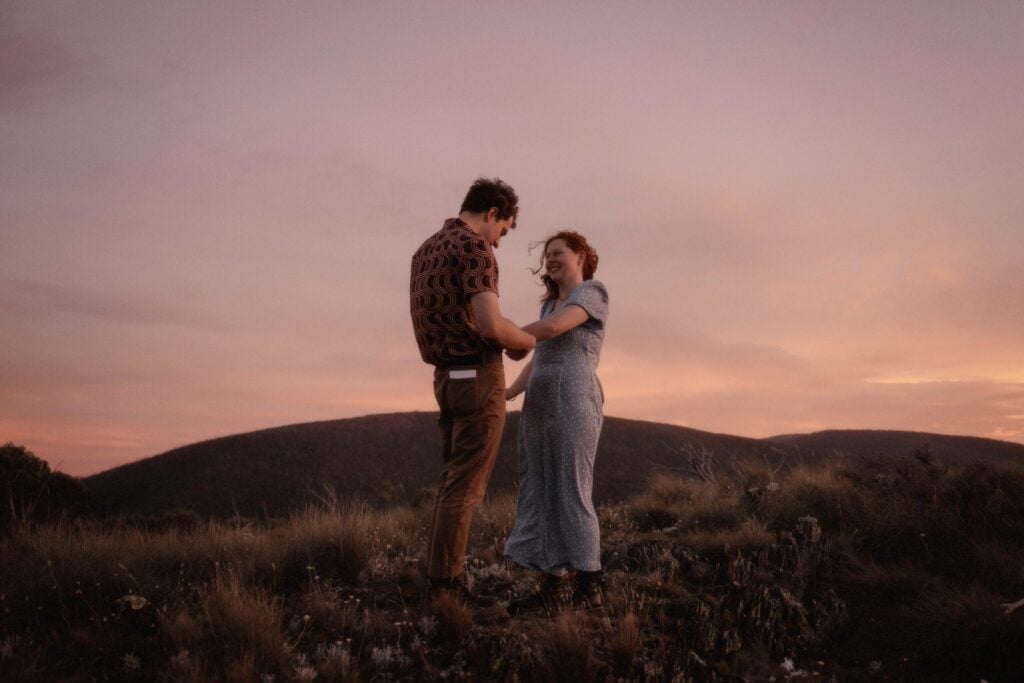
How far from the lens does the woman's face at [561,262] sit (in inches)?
188

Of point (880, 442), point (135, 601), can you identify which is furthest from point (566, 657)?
point (880, 442)

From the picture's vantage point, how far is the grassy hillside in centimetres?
Answer: 399

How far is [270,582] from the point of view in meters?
5.48

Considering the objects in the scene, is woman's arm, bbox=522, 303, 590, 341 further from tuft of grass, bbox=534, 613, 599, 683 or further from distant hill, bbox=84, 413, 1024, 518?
distant hill, bbox=84, 413, 1024, 518

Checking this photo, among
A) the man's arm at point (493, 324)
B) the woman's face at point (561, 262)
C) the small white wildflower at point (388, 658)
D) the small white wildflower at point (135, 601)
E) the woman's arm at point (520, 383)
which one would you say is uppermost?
the woman's face at point (561, 262)

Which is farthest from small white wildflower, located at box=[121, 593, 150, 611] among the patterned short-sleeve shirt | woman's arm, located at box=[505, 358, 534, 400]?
woman's arm, located at box=[505, 358, 534, 400]

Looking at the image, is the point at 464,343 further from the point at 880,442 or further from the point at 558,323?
the point at 880,442

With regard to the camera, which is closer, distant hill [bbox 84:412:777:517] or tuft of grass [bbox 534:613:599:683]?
tuft of grass [bbox 534:613:599:683]

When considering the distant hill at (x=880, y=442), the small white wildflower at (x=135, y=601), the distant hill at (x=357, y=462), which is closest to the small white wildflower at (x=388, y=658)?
the small white wildflower at (x=135, y=601)

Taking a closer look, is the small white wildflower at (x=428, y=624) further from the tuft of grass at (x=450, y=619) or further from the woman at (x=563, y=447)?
the woman at (x=563, y=447)

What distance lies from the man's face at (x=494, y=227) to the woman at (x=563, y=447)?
0.54 m

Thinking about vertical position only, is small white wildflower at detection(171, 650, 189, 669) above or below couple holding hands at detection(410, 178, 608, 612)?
below

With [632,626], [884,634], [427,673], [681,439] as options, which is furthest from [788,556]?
[681,439]

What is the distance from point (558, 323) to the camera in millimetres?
4254
